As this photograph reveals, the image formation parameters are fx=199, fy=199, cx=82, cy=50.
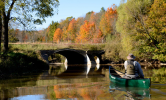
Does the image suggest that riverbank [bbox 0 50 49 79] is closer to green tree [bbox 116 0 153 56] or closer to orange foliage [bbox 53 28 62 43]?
green tree [bbox 116 0 153 56]

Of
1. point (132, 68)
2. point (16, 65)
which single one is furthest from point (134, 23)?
point (132, 68)

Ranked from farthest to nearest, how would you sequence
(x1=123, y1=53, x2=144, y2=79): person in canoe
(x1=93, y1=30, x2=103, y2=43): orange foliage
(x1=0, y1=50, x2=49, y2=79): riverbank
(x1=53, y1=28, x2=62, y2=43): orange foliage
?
(x1=53, y1=28, x2=62, y2=43): orange foliage < (x1=93, y1=30, x2=103, y2=43): orange foliage < (x1=0, y1=50, x2=49, y2=79): riverbank < (x1=123, y1=53, x2=144, y2=79): person in canoe

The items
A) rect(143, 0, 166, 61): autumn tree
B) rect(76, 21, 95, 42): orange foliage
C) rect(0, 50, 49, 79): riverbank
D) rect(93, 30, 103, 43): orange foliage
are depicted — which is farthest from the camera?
rect(76, 21, 95, 42): orange foliage

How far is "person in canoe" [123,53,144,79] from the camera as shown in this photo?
27.3ft

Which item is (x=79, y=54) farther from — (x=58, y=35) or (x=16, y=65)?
(x=58, y=35)

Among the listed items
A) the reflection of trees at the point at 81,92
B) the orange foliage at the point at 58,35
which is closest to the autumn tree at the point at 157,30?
the reflection of trees at the point at 81,92

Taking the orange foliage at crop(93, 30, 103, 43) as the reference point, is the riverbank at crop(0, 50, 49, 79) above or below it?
below

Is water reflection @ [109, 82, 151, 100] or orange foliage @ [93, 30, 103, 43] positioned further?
orange foliage @ [93, 30, 103, 43]

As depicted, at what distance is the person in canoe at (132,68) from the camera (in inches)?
328

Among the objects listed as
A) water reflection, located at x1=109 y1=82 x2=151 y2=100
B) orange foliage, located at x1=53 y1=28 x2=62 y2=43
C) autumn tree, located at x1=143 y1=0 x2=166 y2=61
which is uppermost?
orange foliage, located at x1=53 y1=28 x2=62 y2=43

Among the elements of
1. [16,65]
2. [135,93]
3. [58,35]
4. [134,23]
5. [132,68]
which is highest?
[58,35]

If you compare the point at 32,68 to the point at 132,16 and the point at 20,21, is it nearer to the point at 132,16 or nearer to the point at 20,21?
the point at 20,21

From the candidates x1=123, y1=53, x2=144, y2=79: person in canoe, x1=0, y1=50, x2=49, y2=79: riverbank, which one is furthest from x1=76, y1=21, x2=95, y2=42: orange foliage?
x1=123, y1=53, x2=144, y2=79: person in canoe

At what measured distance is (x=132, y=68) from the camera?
8.40 metres
